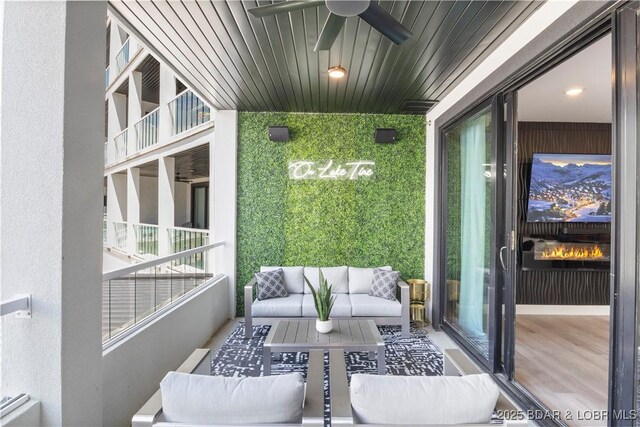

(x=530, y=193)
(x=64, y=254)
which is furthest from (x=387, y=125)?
(x=64, y=254)

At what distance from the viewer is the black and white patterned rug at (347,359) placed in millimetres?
3414

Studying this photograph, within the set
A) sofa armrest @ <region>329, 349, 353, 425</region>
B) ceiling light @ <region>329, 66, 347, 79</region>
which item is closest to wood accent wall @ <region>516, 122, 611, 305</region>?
ceiling light @ <region>329, 66, 347, 79</region>

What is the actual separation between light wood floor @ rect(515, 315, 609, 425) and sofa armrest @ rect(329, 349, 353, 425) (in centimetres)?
193

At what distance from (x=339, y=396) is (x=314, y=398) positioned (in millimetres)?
133

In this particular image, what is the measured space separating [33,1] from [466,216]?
4309 mm

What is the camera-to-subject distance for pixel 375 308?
4285 millimetres

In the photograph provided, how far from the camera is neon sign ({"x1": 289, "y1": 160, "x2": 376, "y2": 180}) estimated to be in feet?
17.4

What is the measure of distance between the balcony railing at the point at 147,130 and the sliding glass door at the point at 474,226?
7.78 m

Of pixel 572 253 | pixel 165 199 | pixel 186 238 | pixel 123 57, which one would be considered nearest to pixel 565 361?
pixel 572 253

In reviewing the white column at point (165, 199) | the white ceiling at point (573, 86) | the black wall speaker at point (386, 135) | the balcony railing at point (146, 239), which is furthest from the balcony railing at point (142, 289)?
the balcony railing at point (146, 239)

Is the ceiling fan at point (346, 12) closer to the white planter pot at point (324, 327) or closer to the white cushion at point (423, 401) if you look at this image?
the white cushion at point (423, 401)

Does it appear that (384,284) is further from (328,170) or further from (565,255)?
(565,255)

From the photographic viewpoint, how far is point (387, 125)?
5.35 metres

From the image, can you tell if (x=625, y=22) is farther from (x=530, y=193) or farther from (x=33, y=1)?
(x=530, y=193)
